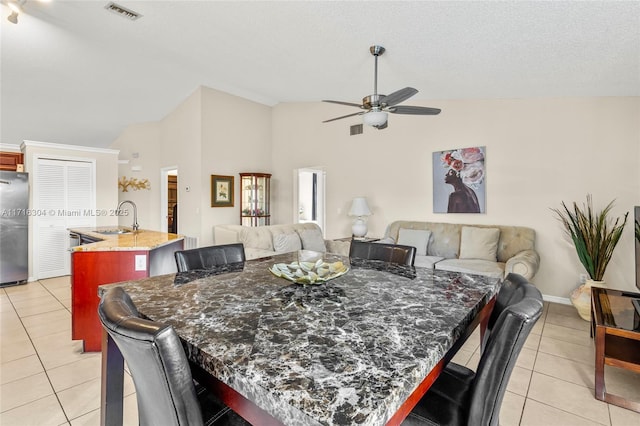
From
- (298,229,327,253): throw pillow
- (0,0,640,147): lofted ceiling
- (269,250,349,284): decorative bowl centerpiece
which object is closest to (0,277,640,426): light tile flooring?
(269,250,349,284): decorative bowl centerpiece

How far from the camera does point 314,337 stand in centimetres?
87

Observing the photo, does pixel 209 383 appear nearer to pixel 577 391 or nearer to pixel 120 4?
pixel 577 391

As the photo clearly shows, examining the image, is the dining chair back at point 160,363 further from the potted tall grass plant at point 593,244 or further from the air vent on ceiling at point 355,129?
the air vent on ceiling at point 355,129

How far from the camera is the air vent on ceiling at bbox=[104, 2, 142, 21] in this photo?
3.20 meters

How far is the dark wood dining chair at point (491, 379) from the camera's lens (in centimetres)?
87

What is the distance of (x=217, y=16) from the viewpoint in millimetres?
3232

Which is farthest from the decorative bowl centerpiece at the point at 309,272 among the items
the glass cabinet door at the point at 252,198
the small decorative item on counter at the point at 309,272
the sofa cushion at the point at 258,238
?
the glass cabinet door at the point at 252,198

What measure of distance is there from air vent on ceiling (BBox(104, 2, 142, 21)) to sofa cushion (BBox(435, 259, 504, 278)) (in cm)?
448

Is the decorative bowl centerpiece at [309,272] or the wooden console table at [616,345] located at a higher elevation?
the decorative bowl centerpiece at [309,272]

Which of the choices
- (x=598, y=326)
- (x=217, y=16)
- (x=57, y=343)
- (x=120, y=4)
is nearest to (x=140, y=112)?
(x=120, y=4)

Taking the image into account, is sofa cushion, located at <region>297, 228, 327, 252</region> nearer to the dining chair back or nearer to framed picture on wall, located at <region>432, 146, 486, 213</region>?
framed picture on wall, located at <region>432, 146, 486, 213</region>

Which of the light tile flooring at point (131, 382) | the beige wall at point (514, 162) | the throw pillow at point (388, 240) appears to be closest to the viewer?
the light tile flooring at point (131, 382)

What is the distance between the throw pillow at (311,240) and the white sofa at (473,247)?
1.01m

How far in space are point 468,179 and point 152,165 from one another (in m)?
6.37
